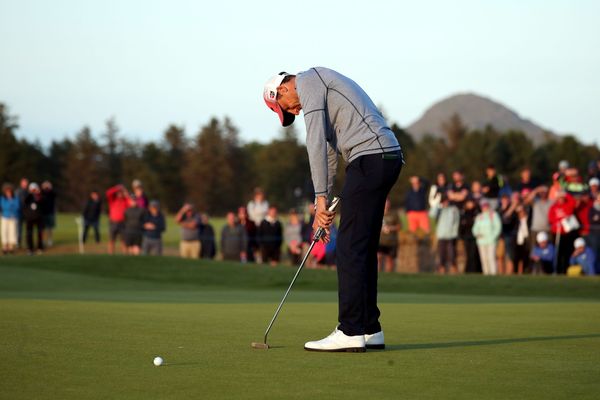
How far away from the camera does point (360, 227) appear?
757 centimetres

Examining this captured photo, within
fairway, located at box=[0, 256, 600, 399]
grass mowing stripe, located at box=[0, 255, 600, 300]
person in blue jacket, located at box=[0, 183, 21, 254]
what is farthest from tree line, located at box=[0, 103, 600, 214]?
fairway, located at box=[0, 256, 600, 399]

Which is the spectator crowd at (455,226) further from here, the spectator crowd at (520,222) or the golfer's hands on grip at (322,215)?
the golfer's hands on grip at (322,215)

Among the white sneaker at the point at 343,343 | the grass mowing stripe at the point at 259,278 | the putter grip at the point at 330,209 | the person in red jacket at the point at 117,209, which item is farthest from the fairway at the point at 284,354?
the person in red jacket at the point at 117,209

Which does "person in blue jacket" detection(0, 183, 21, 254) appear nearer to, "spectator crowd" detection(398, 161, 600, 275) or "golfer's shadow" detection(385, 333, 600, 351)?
"spectator crowd" detection(398, 161, 600, 275)

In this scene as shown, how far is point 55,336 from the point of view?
7.88 metres

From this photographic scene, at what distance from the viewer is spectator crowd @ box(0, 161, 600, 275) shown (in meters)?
Answer: 23.4

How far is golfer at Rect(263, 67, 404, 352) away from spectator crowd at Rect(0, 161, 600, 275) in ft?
43.8

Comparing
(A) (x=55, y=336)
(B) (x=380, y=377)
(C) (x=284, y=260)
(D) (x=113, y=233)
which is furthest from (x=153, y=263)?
(B) (x=380, y=377)

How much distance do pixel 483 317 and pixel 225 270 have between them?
1301 centimetres

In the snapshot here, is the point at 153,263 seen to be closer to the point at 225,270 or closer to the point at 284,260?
the point at 225,270

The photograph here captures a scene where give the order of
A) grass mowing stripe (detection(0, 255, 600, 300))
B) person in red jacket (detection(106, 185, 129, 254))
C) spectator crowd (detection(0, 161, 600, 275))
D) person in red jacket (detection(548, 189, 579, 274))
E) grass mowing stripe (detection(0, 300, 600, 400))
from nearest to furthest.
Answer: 1. grass mowing stripe (detection(0, 300, 600, 400))
2. grass mowing stripe (detection(0, 255, 600, 300))
3. person in red jacket (detection(548, 189, 579, 274))
4. spectator crowd (detection(0, 161, 600, 275))
5. person in red jacket (detection(106, 185, 129, 254))

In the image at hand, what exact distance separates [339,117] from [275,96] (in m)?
Result: 0.52

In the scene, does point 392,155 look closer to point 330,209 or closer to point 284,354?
point 330,209

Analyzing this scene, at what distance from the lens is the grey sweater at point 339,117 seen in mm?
7430
